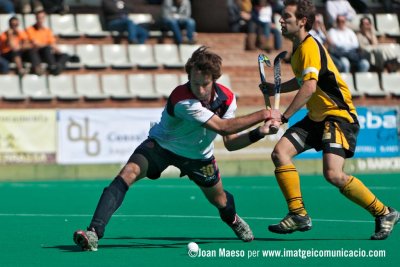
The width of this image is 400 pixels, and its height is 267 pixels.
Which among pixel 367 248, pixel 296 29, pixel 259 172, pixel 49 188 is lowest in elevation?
pixel 259 172

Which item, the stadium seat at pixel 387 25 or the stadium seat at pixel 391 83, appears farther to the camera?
the stadium seat at pixel 387 25

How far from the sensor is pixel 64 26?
22.1 meters

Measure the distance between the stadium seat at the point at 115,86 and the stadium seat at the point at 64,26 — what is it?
1.40 m

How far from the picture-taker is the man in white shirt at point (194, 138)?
8.64 metres

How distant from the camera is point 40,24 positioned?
67.2 ft

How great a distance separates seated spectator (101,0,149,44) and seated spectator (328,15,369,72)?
3.70 m

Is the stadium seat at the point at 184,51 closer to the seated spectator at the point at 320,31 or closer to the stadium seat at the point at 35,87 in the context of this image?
the seated spectator at the point at 320,31

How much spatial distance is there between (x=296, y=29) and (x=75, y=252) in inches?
104

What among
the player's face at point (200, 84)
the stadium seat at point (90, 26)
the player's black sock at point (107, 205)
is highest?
the player's face at point (200, 84)

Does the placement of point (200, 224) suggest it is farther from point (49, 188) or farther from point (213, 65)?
point (49, 188)

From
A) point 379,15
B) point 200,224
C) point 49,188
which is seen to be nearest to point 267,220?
point 200,224

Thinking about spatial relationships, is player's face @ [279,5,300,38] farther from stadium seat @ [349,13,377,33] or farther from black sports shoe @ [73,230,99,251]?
stadium seat @ [349,13,377,33]

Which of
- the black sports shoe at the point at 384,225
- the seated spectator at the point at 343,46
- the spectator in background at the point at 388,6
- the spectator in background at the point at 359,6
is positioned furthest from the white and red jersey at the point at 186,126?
the spectator in background at the point at 388,6

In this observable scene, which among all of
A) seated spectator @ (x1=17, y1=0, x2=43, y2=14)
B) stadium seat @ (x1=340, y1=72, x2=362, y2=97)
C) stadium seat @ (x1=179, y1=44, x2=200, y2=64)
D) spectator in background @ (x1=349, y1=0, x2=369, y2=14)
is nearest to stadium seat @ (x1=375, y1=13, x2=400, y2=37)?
spectator in background @ (x1=349, y1=0, x2=369, y2=14)
